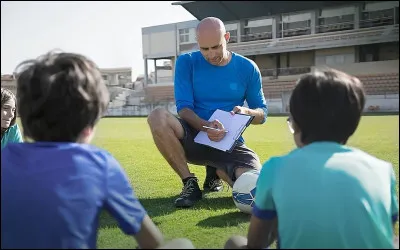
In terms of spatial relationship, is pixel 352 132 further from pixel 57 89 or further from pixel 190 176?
pixel 190 176

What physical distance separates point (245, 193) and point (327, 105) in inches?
72.4

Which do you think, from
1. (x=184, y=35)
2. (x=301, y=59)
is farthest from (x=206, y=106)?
(x=184, y=35)

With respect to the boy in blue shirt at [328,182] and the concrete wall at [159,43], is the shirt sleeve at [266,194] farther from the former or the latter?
the concrete wall at [159,43]

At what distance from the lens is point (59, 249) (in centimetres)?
142

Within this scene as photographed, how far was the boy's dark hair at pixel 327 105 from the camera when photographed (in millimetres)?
1589

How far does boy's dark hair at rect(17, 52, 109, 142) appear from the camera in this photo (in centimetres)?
151

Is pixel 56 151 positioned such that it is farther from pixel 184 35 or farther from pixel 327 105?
pixel 184 35

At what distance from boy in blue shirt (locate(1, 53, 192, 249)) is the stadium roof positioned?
40303 millimetres

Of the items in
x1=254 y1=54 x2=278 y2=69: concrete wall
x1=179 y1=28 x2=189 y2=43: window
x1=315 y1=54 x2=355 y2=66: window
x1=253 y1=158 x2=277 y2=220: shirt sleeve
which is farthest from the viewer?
x1=179 y1=28 x2=189 y2=43: window

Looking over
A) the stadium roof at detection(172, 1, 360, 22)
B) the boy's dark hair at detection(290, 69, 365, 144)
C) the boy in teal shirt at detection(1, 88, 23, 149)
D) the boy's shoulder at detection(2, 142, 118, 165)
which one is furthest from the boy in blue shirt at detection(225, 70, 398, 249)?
the stadium roof at detection(172, 1, 360, 22)

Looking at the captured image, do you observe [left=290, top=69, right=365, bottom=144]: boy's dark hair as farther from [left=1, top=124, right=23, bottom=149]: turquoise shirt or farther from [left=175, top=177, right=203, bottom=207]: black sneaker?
[left=1, top=124, right=23, bottom=149]: turquoise shirt

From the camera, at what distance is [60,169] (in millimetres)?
1424

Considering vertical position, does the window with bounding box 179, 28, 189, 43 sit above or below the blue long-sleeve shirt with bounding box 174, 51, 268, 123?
above

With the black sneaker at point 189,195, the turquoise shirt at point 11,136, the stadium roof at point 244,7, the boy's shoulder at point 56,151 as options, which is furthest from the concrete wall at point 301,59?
the boy's shoulder at point 56,151
